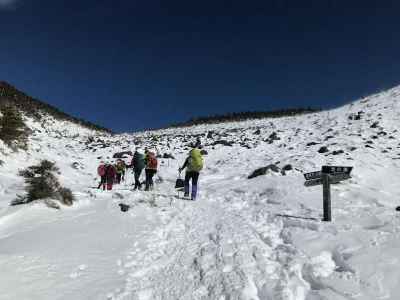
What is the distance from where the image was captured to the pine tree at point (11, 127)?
18.9m

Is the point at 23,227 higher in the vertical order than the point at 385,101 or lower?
lower

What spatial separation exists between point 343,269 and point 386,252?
81cm

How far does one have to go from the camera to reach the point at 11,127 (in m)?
19.5

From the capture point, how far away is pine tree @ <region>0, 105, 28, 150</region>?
18875 mm

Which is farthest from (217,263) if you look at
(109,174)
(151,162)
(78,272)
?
(109,174)

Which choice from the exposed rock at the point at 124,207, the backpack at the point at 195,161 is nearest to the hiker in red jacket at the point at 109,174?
the backpack at the point at 195,161

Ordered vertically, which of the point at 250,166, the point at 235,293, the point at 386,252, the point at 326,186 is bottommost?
the point at 235,293

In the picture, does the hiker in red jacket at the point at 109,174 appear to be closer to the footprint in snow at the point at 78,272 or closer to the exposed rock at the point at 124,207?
the exposed rock at the point at 124,207

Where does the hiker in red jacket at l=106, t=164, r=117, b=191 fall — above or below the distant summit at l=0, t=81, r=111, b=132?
below

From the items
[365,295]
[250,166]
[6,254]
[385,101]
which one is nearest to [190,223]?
[6,254]

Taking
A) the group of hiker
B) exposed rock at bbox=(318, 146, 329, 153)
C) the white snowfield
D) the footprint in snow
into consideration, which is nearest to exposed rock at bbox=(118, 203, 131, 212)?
the white snowfield

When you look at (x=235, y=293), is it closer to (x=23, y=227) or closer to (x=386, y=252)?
(x=386, y=252)

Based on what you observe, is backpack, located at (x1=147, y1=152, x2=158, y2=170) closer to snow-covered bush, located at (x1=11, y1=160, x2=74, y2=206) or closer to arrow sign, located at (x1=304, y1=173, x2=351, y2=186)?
snow-covered bush, located at (x1=11, y1=160, x2=74, y2=206)

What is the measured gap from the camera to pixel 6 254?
660cm
